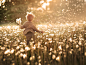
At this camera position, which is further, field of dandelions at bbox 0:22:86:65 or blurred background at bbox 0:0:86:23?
blurred background at bbox 0:0:86:23

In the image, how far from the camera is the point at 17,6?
2362 centimetres

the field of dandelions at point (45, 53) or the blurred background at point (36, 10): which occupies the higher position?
the blurred background at point (36, 10)

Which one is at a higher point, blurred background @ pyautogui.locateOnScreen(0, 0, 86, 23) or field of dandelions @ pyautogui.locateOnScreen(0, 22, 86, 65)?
blurred background @ pyautogui.locateOnScreen(0, 0, 86, 23)

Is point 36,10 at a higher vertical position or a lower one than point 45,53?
higher

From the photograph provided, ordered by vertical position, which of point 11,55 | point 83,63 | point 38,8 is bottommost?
point 83,63

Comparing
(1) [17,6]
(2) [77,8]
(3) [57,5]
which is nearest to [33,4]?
(1) [17,6]

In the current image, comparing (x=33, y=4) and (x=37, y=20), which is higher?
(x=33, y=4)

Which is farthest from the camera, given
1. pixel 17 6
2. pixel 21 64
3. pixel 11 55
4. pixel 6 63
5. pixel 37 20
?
pixel 37 20

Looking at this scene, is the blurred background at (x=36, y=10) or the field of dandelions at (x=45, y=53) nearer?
the field of dandelions at (x=45, y=53)

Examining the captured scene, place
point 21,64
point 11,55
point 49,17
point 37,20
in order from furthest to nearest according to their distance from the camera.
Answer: point 49,17
point 37,20
point 11,55
point 21,64

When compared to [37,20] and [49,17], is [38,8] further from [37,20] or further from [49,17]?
[49,17]

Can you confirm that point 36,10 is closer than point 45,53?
No

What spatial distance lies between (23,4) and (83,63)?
23261 millimetres

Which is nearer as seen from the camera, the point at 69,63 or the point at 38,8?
the point at 69,63
